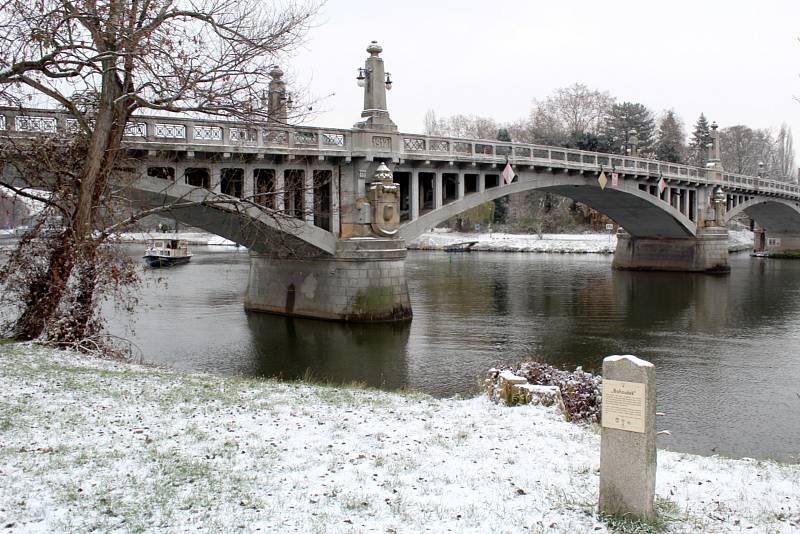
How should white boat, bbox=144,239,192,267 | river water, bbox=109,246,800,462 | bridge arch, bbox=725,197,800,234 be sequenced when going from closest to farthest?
river water, bbox=109,246,800,462, white boat, bbox=144,239,192,267, bridge arch, bbox=725,197,800,234

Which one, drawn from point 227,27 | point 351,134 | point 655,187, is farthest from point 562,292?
point 227,27

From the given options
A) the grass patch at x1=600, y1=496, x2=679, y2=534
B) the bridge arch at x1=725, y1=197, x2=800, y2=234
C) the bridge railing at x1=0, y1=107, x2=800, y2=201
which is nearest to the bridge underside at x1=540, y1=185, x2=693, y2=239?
the bridge railing at x1=0, y1=107, x2=800, y2=201

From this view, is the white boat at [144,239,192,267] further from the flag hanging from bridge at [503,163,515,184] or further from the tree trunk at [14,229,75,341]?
the tree trunk at [14,229,75,341]

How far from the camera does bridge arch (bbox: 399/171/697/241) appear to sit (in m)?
29.5

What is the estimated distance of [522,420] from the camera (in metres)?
9.15

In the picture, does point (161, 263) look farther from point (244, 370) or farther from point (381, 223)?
point (244, 370)

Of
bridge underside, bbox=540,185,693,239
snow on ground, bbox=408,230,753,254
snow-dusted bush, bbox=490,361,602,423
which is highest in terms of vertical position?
bridge underside, bbox=540,185,693,239

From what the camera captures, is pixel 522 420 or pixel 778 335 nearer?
pixel 522 420

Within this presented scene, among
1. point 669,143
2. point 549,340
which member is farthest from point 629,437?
point 669,143

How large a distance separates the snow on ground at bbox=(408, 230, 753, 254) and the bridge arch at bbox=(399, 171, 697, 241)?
15.7 metres

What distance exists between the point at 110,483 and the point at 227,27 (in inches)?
401

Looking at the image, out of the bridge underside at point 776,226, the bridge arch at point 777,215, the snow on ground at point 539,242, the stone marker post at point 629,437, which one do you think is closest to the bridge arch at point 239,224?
the stone marker post at point 629,437

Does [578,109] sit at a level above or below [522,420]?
above

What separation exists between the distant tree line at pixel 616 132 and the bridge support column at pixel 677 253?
13.6 metres
